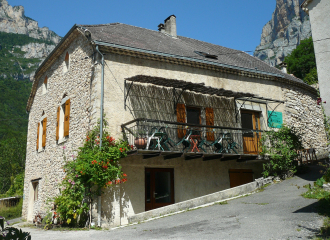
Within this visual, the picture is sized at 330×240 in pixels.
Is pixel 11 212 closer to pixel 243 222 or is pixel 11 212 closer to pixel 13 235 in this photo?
pixel 243 222

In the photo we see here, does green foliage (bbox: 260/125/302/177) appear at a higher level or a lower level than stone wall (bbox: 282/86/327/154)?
lower

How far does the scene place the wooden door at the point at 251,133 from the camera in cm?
1434

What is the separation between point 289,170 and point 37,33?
144 meters

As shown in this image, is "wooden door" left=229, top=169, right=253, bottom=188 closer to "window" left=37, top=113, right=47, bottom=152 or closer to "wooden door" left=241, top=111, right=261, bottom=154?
"wooden door" left=241, top=111, right=261, bottom=154

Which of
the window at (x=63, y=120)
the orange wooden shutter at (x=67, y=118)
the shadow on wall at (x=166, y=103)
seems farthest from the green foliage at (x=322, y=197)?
the window at (x=63, y=120)

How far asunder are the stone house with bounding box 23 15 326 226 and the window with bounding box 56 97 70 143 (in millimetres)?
44

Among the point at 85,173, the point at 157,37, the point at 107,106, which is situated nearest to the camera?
the point at 85,173

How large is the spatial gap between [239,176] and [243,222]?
22.1 ft

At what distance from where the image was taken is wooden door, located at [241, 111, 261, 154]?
14.3 meters

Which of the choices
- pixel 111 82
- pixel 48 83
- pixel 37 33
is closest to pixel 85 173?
pixel 111 82

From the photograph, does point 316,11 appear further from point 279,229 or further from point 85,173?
point 85,173

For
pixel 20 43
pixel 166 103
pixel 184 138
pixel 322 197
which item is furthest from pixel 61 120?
pixel 20 43

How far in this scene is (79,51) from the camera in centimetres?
1305

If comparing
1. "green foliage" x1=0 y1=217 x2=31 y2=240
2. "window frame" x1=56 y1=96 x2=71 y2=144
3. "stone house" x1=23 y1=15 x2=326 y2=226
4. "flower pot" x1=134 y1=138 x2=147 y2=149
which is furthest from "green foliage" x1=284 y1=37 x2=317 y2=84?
"green foliage" x1=0 y1=217 x2=31 y2=240
